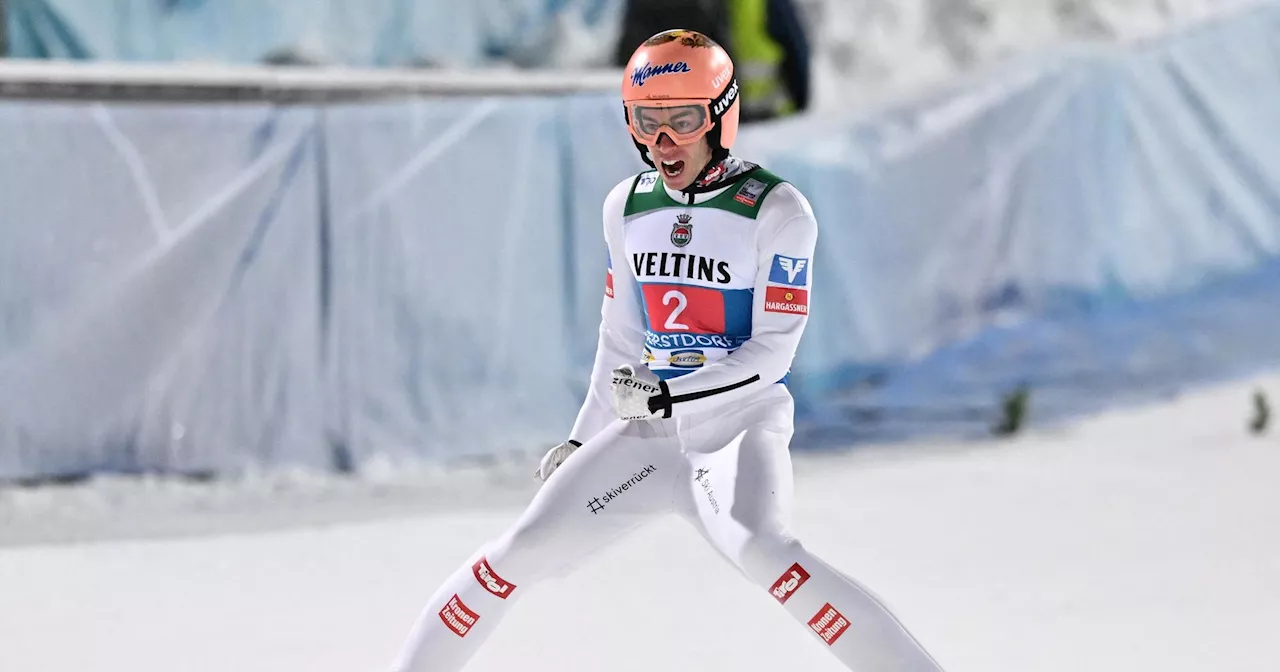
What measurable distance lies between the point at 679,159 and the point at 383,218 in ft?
11.3

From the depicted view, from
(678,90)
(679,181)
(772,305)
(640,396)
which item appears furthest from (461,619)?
(678,90)

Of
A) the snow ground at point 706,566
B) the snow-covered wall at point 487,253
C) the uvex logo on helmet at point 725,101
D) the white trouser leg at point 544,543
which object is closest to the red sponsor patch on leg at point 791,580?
the white trouser leg at point 544,543

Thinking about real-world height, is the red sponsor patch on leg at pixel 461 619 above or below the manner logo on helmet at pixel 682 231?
below

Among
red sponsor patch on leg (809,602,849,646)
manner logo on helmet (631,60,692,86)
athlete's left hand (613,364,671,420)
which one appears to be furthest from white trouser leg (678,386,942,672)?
manner logo on helmet (631,60,692,86)

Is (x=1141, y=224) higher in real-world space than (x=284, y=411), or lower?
higher

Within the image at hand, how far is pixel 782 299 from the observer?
2791 millimetres

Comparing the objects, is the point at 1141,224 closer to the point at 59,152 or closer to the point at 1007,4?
the point at 1007,4

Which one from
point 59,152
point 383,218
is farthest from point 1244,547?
point 59,152

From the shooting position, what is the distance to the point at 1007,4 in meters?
8.34

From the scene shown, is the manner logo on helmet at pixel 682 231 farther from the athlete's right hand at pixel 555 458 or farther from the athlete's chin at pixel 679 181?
the athlete's right hand at pixel 555 458

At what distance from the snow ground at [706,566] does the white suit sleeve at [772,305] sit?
114 centimetres

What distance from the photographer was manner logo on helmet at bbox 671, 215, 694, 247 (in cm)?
286

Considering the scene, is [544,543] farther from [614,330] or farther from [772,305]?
[772,305]

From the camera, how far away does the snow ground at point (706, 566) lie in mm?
3795
